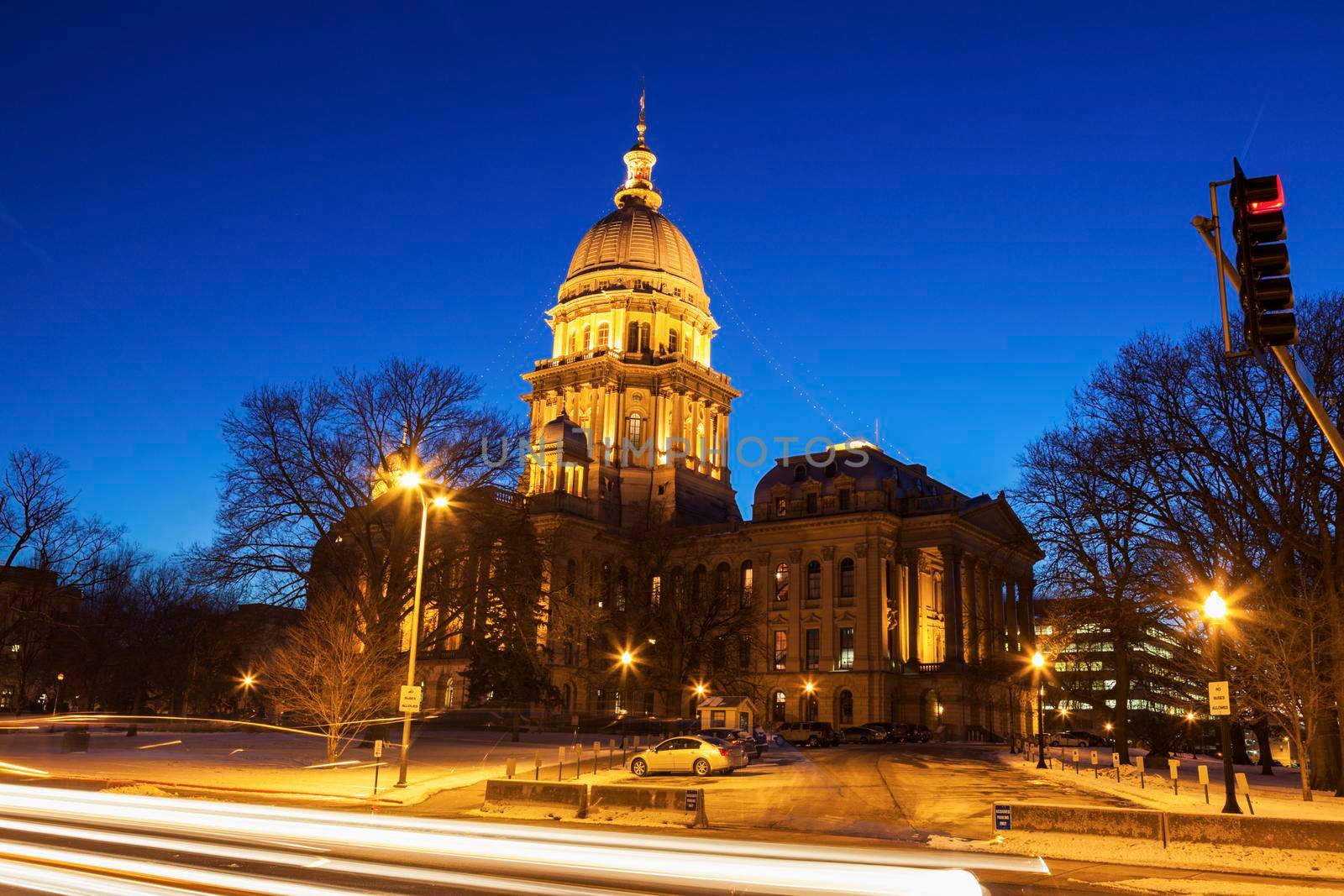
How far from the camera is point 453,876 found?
13914 mm

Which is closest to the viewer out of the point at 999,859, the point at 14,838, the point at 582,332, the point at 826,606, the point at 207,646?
the point at 14,838

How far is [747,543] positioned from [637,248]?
120 ft

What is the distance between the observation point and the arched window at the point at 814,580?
92.1m

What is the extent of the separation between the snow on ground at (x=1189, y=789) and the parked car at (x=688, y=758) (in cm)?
1144

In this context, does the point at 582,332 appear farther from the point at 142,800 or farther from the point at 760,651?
the point at 142,800

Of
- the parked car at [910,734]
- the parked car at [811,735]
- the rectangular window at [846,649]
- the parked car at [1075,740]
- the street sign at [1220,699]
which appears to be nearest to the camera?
the street sign at [1220,699]

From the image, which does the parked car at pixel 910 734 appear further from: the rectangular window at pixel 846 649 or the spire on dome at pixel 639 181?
the spire on dome at pixel 639 181

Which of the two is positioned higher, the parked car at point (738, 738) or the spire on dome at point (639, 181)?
the spire on dome at point (639, 181)

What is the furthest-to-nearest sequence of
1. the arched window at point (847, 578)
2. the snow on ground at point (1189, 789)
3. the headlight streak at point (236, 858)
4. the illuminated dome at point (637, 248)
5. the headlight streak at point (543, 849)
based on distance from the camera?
the illuminated dome at point (637, 248) < the arched window at point (847, 578) < the snow on ground at point (1189, 789) < the headlight streak at point (236, 858) < the headlight streak at point (543, 849)

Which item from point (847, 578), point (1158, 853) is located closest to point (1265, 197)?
point (1158, 853)

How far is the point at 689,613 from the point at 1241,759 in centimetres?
3281

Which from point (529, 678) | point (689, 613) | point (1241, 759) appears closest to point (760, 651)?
point (689, 613)

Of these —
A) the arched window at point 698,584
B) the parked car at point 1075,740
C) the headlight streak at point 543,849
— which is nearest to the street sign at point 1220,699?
the headlight streak at point 543,849

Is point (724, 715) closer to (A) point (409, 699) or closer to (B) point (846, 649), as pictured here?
(A) point (409, 699)
